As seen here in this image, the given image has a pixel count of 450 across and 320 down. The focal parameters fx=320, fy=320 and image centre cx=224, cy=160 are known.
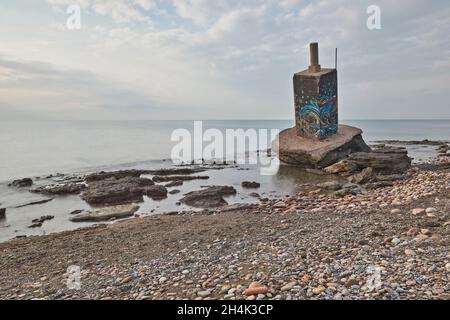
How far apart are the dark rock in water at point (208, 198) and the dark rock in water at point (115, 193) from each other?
2926 mm

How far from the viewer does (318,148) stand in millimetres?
23406

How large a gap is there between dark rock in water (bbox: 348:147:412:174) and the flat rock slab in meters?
2.06

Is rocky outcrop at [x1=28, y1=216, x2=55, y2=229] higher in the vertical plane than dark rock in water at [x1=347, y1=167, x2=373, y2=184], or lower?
lower

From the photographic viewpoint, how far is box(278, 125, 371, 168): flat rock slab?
22.9 meters

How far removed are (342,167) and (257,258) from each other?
662 inches

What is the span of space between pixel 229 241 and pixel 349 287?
3.43m

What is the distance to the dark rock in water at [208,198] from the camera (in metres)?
14.8

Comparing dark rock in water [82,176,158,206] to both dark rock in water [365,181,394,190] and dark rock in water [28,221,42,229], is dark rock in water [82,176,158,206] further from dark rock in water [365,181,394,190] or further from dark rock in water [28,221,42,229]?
dark rock in water [365,181,394,190]

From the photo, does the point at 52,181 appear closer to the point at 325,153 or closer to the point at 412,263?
the point at 325,153

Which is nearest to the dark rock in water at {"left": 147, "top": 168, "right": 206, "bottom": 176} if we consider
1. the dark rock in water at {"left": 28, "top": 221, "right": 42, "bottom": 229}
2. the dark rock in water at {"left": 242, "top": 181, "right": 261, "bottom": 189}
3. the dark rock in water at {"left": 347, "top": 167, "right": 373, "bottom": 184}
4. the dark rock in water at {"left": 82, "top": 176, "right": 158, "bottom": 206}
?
the dark rock in water at {"left": 82, "top": 176, "right": 158, "bottom": 206}

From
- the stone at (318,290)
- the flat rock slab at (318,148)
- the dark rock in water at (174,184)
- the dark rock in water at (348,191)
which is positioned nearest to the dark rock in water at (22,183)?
the dark rock in water at (174,184)

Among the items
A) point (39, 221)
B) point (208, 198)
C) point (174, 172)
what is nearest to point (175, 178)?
point (174, 172)
